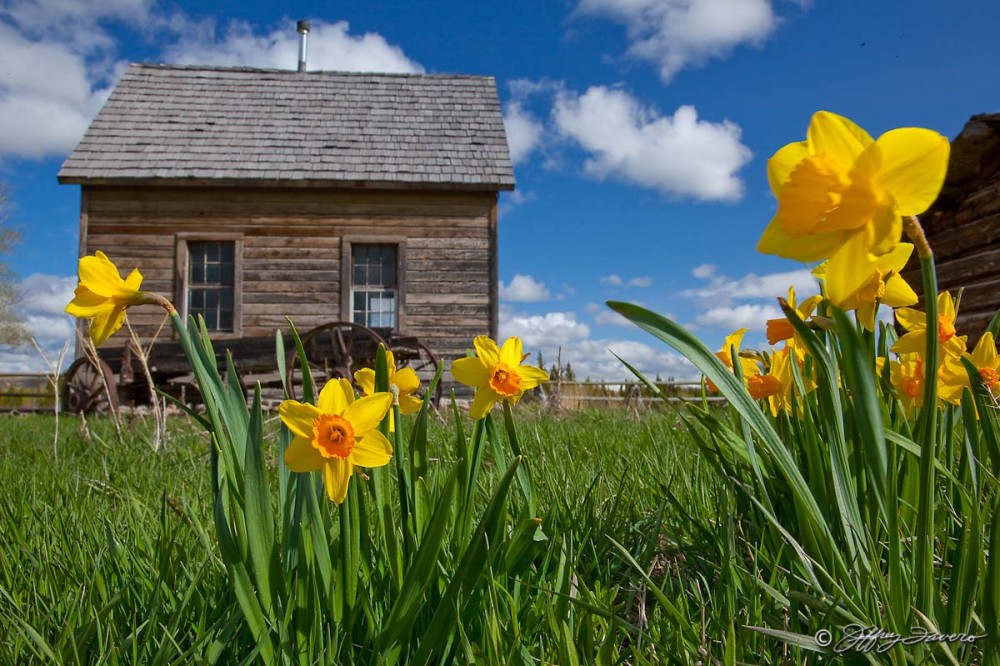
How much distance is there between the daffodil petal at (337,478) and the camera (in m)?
0.88

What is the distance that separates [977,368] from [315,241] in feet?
34.4

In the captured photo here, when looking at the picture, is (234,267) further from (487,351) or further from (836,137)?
(836,137)

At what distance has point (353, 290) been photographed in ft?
36.5

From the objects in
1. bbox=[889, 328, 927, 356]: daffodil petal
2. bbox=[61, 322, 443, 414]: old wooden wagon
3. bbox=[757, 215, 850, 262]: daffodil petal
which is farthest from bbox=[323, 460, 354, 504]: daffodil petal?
bbox=[61, 322, 443, 414]: old wooden wagon

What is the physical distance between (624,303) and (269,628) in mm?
668

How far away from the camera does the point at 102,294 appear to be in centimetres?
100

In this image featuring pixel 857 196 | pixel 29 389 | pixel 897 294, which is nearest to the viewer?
pixel 857 196

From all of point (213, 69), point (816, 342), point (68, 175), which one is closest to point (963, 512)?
point (816, 342)

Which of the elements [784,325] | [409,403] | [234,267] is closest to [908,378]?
[784,325]

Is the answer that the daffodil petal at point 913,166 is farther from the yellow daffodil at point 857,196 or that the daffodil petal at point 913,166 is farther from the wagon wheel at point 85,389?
the wagon wheel at point 85,389

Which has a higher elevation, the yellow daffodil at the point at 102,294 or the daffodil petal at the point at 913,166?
the daffodil petal at the point at 913,166

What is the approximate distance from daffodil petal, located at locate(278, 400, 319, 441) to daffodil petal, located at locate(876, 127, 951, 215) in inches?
27.4

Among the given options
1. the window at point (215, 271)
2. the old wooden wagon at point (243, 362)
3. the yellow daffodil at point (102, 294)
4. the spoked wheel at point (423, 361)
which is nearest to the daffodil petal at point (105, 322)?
the yellow daffodil at point (102, 294)

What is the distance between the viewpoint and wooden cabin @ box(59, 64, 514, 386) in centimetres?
1080
